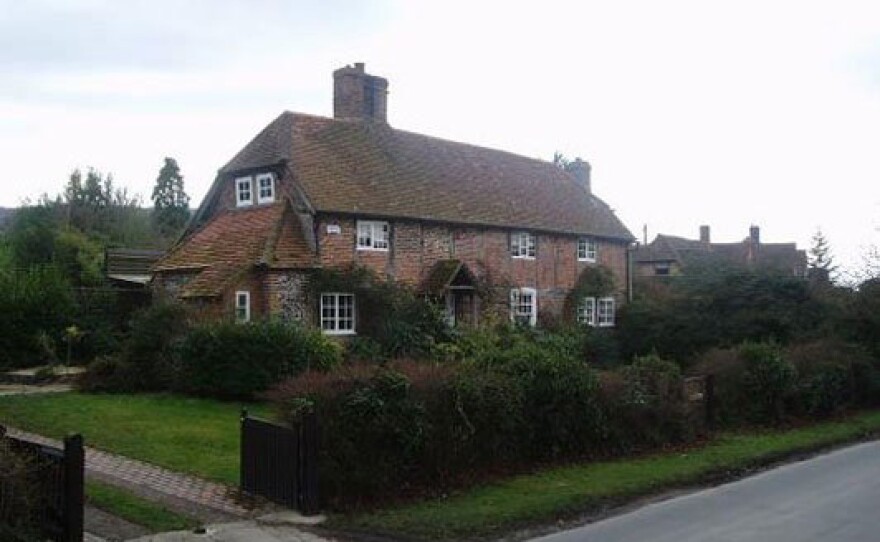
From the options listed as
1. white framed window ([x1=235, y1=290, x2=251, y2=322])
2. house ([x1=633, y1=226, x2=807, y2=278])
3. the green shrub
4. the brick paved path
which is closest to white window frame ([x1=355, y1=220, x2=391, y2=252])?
white framed window ([x1=235, y1=290, x2=251, y2=322])

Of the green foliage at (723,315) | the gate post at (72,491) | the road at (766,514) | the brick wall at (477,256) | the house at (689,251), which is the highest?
the house at (689,251)

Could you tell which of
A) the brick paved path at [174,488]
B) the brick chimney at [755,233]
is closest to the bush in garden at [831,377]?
the brick paved path at [174,488]

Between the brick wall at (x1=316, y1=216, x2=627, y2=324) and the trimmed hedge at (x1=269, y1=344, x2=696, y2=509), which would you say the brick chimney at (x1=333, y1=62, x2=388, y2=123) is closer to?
the brick wall at (x1=316, y1=216, x2=627, y2=324)

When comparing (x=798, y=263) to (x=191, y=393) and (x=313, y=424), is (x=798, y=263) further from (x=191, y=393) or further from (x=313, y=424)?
(x=313, y=424)

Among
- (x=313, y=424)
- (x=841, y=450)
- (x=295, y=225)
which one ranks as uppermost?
(x=295, y=225)

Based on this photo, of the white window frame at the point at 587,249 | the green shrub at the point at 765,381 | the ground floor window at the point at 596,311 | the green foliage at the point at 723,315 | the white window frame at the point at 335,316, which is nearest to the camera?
the green shrub at the point at 765,381

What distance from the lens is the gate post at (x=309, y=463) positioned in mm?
11688

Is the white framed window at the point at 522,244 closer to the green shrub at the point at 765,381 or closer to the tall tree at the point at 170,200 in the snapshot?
the green shrub at the point at 765,381

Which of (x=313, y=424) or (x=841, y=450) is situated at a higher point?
(x=313, y=424)

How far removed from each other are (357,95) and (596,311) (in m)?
14.2

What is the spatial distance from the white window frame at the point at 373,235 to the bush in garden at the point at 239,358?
7.84m

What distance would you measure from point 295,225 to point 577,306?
14.7 m

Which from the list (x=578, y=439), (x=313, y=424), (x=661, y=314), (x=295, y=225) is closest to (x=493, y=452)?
(x=578, y=439)

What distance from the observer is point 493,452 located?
47.0 ft
